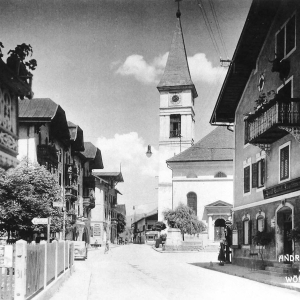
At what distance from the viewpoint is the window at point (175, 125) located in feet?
240

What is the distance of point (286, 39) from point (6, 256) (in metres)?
15.8

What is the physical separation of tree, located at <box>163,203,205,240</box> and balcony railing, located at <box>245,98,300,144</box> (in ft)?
113

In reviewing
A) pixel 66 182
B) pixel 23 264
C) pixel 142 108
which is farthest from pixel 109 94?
pixel 66 182

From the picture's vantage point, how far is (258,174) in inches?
1018

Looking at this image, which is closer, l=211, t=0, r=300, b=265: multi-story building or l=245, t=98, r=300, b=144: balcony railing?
l=245, t=98, r=300, b=144: balcony railing

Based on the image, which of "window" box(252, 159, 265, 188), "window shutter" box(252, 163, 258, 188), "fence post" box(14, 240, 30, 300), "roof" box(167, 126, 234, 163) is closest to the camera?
"fence post" box(14, 240, 30, 300)

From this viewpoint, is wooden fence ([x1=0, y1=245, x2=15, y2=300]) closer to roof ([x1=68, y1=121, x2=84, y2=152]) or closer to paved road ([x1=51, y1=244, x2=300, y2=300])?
paved road ([x1=51, y1=244, x2=300, y2=300])

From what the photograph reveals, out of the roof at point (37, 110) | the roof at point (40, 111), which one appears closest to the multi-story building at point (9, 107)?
the roof at point (40, 111)

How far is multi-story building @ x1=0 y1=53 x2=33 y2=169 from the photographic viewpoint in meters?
13.2

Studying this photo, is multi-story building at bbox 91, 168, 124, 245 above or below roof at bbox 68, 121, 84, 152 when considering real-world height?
below

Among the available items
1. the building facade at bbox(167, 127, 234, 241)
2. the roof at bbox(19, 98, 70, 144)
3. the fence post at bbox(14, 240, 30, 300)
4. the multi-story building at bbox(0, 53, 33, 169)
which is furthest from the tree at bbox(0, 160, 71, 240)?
the building facade at bbox(167, 127, 234, 241)

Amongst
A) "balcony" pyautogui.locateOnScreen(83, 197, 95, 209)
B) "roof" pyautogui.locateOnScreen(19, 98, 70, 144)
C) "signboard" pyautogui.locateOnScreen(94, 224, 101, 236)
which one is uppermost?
"roof" pyautogui.locateOnScreen(19, 98, 70, 144)

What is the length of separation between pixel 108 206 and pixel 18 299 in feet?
243

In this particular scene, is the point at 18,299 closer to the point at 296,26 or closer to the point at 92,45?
the point at 92,45
